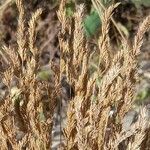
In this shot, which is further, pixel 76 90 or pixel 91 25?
pixel 91 25

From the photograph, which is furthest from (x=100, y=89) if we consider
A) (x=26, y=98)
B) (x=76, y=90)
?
(x=26, y=98)

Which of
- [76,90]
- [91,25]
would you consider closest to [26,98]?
[76,90]

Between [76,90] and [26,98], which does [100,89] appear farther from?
[26,98]

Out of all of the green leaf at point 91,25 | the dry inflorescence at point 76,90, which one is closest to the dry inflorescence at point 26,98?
the dry inflorescence at point 76,90

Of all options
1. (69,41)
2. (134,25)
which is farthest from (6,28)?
(69,41)

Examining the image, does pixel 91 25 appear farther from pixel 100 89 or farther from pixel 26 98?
pixel 100 89

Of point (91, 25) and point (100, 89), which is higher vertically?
point (91, 25)

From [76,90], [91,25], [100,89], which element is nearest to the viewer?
[100,89]

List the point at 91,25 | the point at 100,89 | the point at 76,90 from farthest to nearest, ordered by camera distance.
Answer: the point at 91,25
the point at 76,90
the point at 100,89

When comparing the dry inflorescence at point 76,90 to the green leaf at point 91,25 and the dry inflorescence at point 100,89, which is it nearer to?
the dry inflorescence at point 100,89

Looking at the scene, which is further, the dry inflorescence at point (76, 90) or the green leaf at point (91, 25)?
the green leaf at point (91, 25)

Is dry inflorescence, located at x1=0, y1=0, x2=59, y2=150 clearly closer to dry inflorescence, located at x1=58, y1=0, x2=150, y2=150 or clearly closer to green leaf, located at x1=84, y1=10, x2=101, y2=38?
dry inflorescence, located at x1=58, y1=0, x2=150, y2=150
